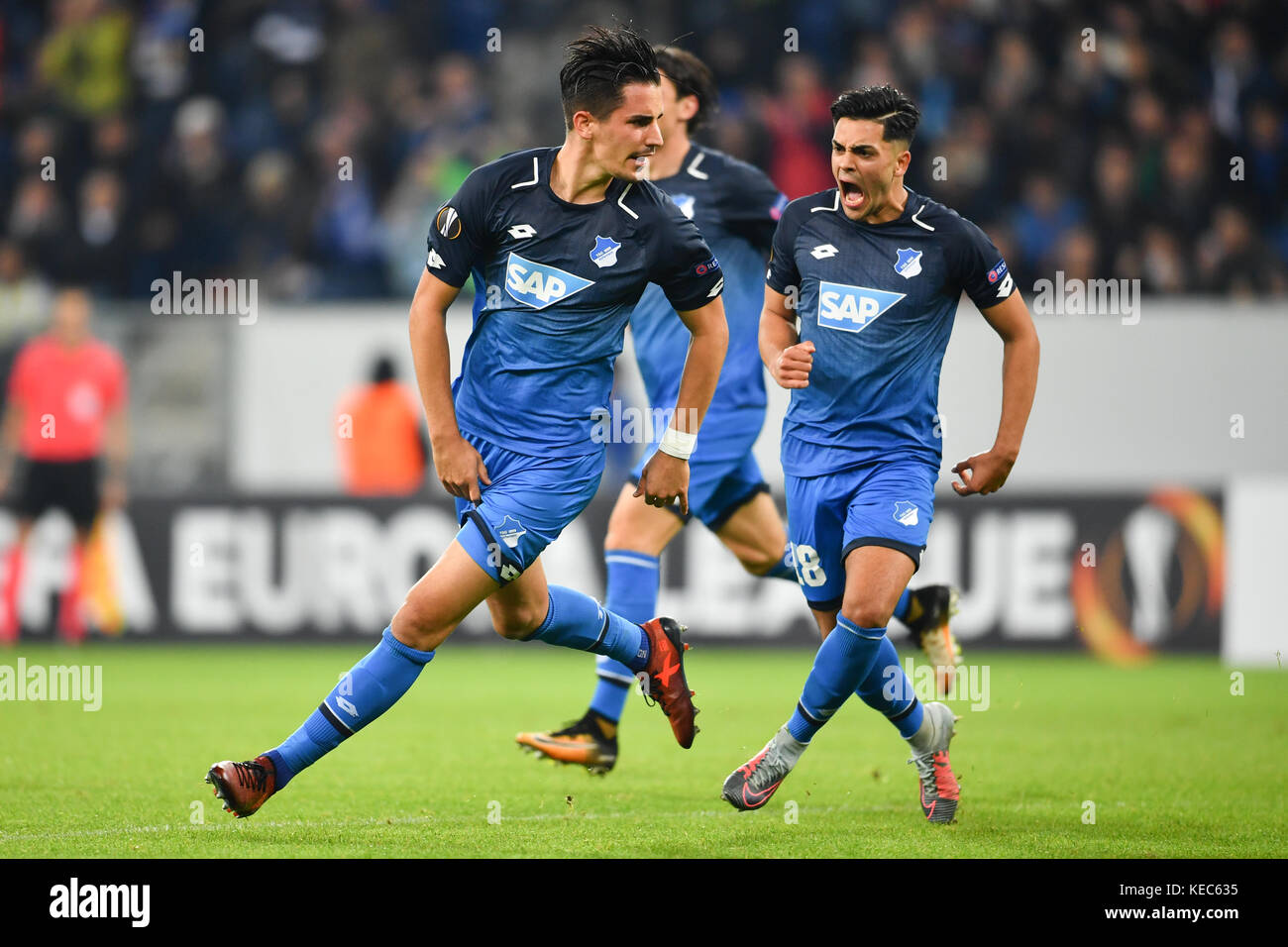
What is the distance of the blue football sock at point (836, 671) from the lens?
18.2ft

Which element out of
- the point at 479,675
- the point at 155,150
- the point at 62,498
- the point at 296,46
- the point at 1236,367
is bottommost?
the point at 479,675

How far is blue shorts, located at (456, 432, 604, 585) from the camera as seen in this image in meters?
5.35

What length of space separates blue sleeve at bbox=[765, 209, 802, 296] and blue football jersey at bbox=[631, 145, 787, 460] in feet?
3.47

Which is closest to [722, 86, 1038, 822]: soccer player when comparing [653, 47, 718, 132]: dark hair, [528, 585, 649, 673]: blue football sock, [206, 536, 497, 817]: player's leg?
[528, 585, 649, 673]: blue football sock

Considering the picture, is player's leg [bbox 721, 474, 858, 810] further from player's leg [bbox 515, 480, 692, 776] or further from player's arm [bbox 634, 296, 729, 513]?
player's leg [bbox 515, 480, 692, 776]

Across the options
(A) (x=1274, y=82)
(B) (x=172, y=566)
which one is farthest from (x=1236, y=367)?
(B) (x=172, y=566)

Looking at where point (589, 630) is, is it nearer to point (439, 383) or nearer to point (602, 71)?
point (439, 383)

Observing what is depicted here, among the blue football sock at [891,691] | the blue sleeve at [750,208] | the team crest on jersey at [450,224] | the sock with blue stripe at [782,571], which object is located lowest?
the blue football sock at [891,691]

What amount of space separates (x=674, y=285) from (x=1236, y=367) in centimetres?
896

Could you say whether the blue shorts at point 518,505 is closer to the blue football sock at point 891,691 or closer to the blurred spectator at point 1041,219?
the blue football sock at point 891,691

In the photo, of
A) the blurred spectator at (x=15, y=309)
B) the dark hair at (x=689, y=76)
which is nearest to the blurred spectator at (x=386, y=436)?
the blurred spectator at (x=15, y=309)

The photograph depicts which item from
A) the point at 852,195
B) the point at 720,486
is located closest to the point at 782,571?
the point at 720,486

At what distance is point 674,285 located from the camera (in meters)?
5.56
